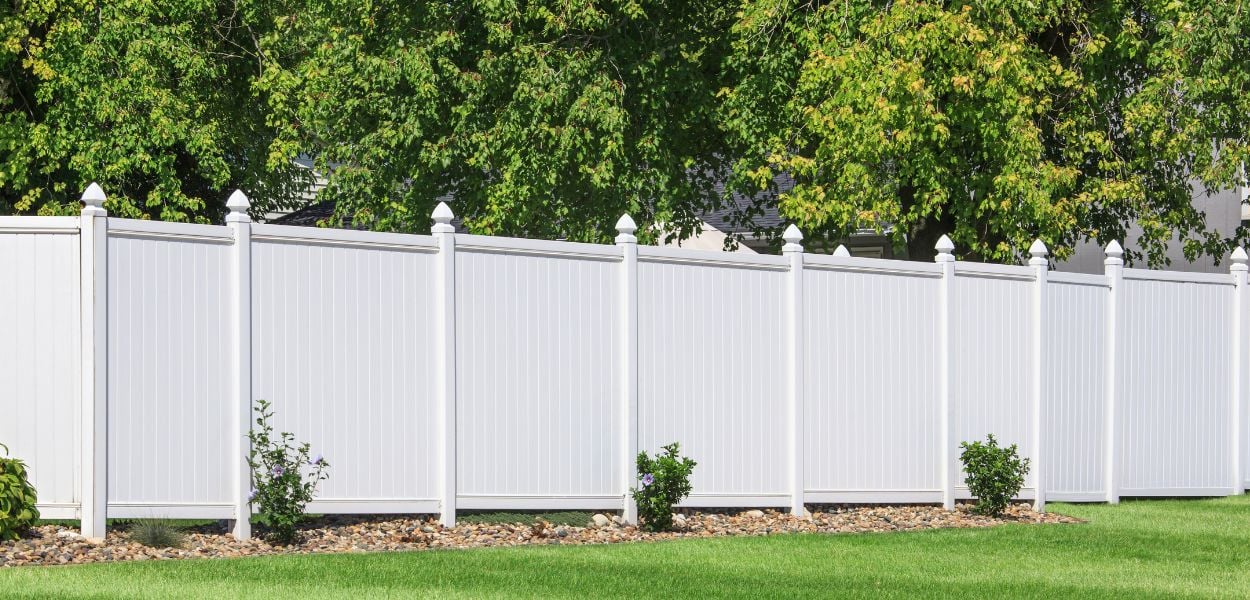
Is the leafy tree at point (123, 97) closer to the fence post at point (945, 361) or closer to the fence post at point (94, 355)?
the fence post at point (945, 361)

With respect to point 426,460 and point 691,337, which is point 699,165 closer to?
point 691,337

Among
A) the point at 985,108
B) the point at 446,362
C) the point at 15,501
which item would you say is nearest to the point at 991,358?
the point at 985,108

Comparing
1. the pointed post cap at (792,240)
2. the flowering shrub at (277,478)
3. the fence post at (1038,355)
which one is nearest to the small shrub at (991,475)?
the fence post at (1038,355)

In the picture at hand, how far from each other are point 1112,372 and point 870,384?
2.74 metres

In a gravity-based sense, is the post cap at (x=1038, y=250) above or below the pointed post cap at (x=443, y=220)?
below

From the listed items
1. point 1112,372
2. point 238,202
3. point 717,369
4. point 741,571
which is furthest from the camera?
point 1112,372

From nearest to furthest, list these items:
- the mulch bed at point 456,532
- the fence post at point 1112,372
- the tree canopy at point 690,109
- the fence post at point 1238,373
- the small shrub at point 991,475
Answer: the mulch bed at point 456,532
the small shrub at point 991,475
the fence post at point 1112,372
the fence post at point 1238,373
the tree canopy at point 690,109

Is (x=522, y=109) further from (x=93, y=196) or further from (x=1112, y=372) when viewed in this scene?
(x=93, y=196)

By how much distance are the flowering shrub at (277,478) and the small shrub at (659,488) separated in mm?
2324

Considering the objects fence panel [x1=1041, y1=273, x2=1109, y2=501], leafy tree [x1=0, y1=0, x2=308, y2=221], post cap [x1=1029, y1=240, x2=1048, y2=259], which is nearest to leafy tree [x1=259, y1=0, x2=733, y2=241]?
leafy tree [x1=0, y1=0, x2=308, y2=221]

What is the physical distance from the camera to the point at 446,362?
34.1ft

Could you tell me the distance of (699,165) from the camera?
21141 mm

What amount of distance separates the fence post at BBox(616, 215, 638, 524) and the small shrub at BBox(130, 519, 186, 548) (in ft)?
10.1

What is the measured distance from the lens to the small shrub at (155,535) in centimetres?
928
